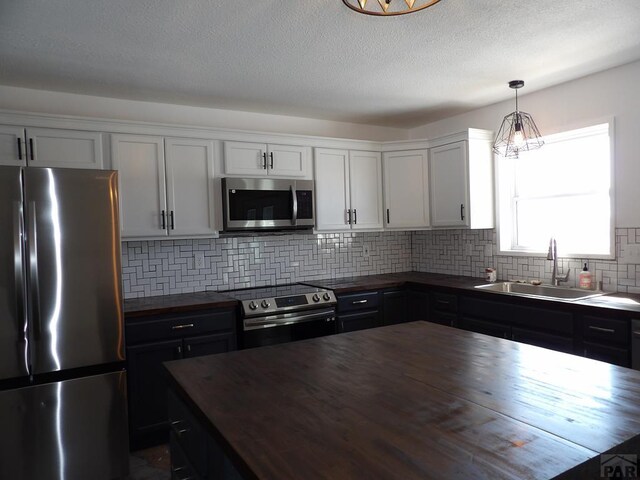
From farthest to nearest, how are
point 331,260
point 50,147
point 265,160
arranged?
point 331,260 → point 265,160 → point 50,147

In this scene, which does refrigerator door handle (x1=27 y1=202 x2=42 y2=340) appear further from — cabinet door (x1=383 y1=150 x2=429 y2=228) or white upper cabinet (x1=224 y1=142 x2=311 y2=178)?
cabinet door (x1=383 y1=150 x2=429 y2=228)

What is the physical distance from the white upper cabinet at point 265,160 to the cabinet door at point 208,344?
4.33 ft

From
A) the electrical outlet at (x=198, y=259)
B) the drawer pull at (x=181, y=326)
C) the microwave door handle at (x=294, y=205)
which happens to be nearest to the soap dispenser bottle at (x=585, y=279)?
the microwave door handle at (x=294, y=205)

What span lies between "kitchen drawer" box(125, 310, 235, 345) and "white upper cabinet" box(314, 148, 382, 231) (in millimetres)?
1273

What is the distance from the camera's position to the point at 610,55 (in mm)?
3021

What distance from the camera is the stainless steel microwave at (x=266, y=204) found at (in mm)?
3652

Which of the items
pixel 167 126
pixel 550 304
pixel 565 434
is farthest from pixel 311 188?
pixel 565 434

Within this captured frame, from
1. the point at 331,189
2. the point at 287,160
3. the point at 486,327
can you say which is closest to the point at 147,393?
the point at 287,160

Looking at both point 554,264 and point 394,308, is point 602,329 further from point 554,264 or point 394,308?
point 394,308

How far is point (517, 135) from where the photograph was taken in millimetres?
3311

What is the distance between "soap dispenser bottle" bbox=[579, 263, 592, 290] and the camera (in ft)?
11.2

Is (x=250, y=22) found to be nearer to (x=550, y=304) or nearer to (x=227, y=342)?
(x=227, y=342)

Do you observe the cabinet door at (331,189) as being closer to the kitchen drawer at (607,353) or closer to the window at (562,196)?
the window at (562,196)

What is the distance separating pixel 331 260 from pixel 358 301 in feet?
2.43
